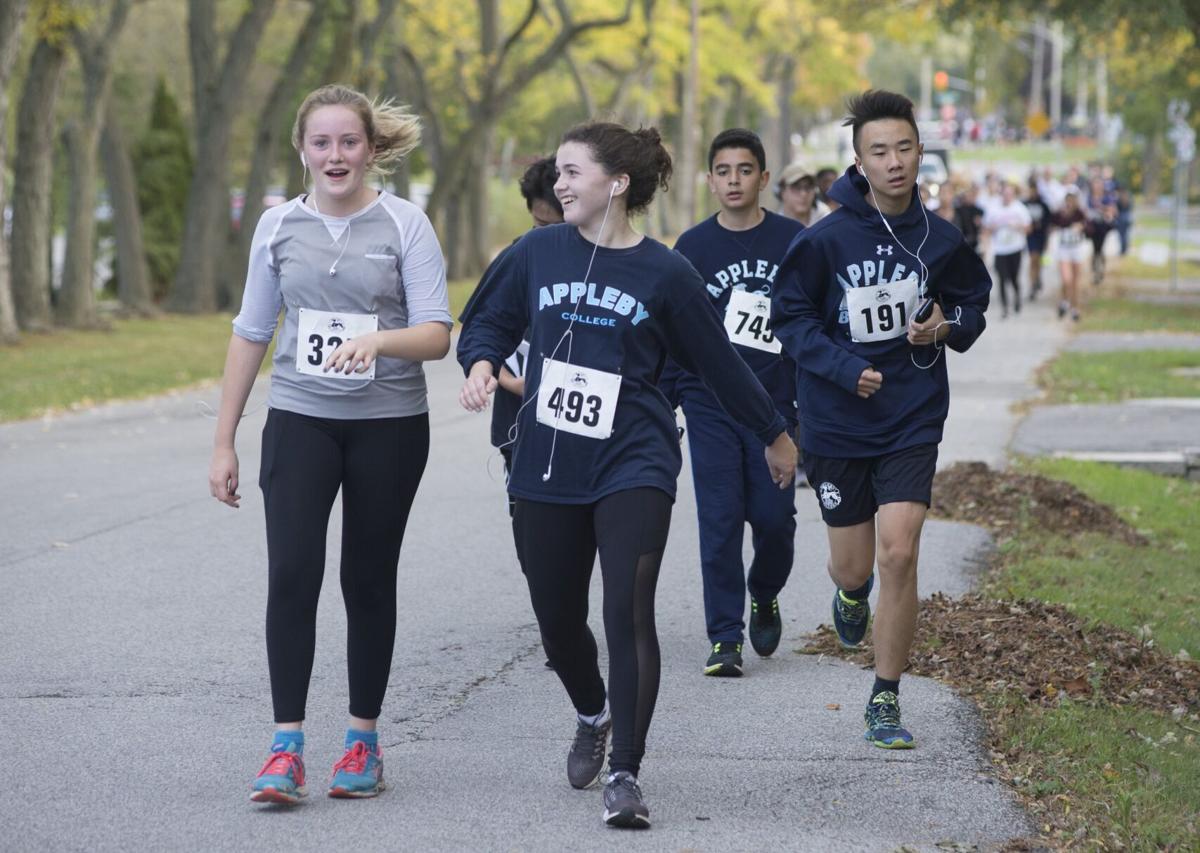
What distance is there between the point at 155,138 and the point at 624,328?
32.6 metres

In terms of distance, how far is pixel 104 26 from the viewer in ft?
91.0

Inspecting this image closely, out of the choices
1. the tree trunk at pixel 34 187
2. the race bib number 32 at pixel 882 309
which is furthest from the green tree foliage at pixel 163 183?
the race bib number 32 at pixel 882 309

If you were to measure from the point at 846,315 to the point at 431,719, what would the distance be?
6.21 feet

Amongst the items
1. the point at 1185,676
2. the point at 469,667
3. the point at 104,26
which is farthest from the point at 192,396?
the point at 1185,676

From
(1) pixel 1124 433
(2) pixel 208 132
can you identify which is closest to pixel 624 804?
(1) pixel 1124 433

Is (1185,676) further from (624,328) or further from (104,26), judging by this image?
(104,26)

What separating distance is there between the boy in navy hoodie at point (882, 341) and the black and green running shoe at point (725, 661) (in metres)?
1.01

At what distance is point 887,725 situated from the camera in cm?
593

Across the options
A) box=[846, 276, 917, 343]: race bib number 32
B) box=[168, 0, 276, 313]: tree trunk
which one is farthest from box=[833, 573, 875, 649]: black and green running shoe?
box=[168, 0, 276, 313]: tree trunk

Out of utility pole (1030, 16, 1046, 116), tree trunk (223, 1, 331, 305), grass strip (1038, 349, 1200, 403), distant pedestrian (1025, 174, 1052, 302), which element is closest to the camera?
grass strip (1038, 349, 1200, 403)

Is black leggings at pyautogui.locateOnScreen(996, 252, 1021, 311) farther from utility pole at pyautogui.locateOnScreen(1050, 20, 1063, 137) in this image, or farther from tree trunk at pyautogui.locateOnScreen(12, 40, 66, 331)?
utility pole at pyautogui.locateOnScreen(1050, 20, 1063, 137)

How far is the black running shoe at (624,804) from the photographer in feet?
16.5

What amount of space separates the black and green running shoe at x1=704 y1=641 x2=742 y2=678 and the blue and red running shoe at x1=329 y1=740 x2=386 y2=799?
1.93 metres

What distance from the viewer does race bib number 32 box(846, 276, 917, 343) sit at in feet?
19.8
